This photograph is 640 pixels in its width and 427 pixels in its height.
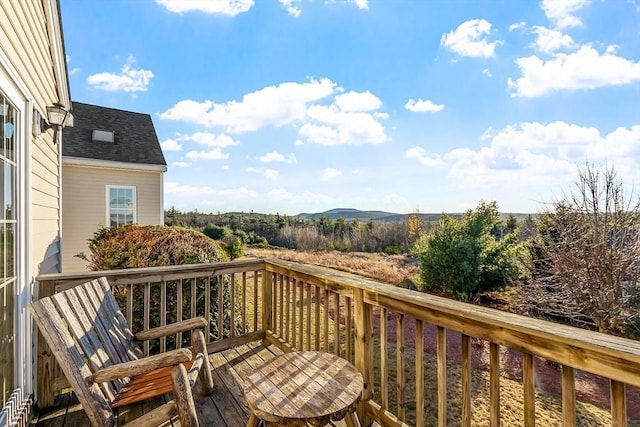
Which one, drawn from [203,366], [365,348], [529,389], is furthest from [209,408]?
[529,389]

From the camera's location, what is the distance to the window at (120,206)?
8.41 m

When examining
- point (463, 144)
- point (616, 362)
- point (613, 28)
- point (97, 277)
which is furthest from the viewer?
point (463, 144)

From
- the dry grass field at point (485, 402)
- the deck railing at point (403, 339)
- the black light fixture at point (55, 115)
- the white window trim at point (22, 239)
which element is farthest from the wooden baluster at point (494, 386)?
the black light fixture at point (55, 115)

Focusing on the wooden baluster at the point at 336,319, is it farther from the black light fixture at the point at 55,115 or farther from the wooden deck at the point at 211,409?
the black light fixture at the point at 55,115

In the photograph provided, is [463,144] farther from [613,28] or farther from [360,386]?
[360,386]

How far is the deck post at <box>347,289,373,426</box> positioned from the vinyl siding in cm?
243

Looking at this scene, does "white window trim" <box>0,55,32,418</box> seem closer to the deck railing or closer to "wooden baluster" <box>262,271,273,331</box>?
the deck railing

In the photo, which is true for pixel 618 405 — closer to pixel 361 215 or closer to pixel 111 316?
pixel 111 316

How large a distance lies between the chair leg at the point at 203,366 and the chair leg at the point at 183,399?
0.64m

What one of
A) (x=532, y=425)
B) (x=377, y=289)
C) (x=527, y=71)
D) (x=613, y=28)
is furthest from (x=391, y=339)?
(x=613, y=28)

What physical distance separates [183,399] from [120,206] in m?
8.28

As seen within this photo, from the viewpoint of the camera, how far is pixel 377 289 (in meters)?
Result: 2.02

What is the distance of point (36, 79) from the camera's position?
2.97 m

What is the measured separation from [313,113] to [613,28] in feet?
23.6
